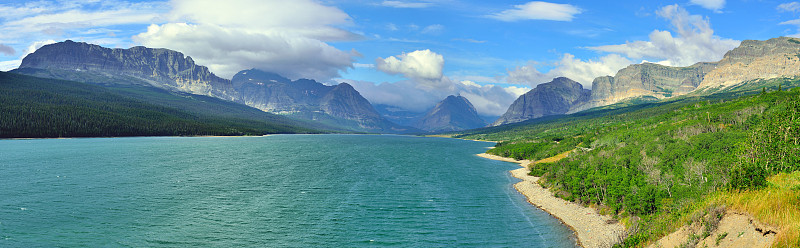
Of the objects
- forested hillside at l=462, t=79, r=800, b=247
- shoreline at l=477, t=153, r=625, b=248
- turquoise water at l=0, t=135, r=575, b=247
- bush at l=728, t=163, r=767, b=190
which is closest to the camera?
bush at l=728, t=163, r=767, b=190

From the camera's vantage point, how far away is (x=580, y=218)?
6194 cm

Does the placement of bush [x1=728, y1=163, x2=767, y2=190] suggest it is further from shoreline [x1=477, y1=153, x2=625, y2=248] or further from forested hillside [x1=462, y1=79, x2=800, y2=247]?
shoreline [x1=477, y1=153, x2=625, y2=248]

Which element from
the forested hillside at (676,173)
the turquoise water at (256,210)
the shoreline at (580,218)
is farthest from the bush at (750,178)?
the turquoise water at (256,210)

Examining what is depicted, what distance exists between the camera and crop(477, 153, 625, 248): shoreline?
5072 cm

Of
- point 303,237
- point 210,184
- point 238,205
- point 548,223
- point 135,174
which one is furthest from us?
point 135,174

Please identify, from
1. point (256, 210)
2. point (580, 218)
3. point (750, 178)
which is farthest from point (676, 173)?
point (256, 210)

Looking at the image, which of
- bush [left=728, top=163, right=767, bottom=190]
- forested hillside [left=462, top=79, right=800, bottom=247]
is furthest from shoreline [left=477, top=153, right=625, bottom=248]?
bush [left=728, top=163, right=767, bottom=190]

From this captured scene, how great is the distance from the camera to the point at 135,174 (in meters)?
103

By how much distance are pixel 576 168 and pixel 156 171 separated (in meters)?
→ 119

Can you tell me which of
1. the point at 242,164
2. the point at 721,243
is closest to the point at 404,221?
the point at 721,243

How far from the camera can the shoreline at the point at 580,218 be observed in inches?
1997

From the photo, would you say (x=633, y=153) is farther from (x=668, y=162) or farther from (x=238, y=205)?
(x=238, y=205)

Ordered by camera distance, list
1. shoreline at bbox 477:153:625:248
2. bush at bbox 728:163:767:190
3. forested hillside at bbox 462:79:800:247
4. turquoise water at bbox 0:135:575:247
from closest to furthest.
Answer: bush at bbox 728:163:767:190 → forested hillside at bbox 462:79:800:247 → turquoise water at bbox 0:135:575:247 → shoreline at bbox 477:153:625:248

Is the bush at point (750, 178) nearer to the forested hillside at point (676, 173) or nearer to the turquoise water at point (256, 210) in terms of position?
the forested hillside at point (676, 173)
